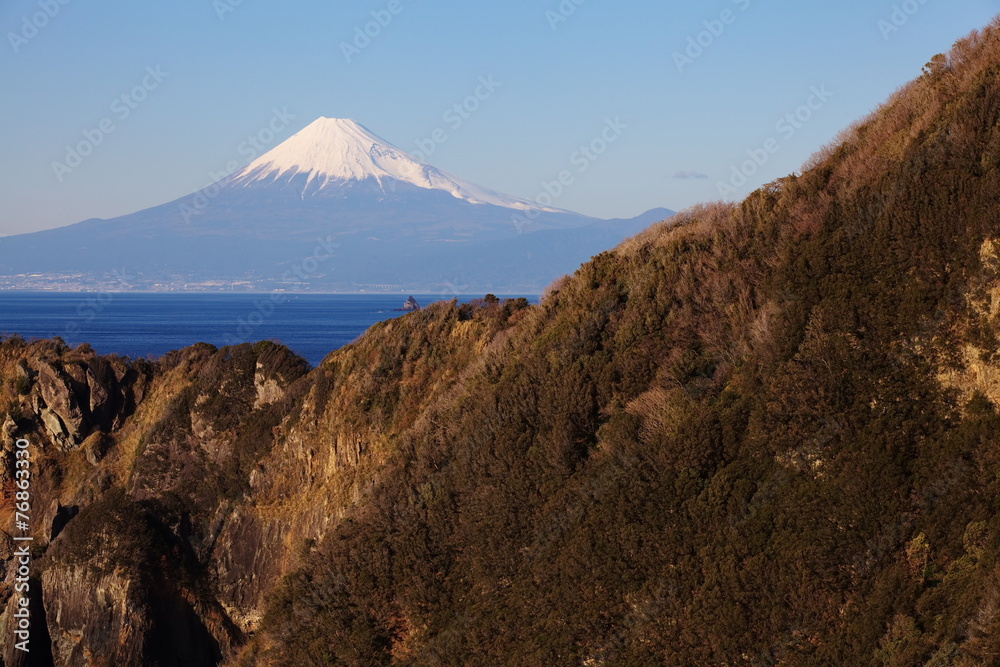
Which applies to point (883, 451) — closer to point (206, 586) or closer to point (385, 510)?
point (385, 510)

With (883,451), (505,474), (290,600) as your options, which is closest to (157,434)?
(290,600)

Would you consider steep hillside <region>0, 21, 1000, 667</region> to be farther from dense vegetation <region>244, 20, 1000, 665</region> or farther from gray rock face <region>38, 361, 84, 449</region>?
gray rock face <region>38, 361, 84, 449</region>

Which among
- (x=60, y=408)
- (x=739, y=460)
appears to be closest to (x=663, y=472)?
(x=739, y=460)

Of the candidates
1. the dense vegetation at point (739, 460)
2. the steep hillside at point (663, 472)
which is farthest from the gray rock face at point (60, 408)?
the dense vegetation at point (739, 460)

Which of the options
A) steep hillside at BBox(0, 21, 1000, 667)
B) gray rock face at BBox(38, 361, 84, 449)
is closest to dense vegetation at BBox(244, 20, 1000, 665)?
steep hillside at BBox(0, 21, 1000, 667)

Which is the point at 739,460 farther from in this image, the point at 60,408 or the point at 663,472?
the point at 60,408

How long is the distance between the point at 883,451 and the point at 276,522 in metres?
14.9

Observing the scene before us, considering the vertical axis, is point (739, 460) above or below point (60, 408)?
below

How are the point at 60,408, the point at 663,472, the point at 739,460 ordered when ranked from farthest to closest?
the point at 60,408 < the point at 663,472 < the point at 739,460

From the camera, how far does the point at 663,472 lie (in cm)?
1864

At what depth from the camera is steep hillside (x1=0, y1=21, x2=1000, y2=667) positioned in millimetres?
16422

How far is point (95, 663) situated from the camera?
24.5m

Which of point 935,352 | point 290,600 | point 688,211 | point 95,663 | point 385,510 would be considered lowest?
point 95,663

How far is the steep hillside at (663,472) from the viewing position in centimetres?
1642
